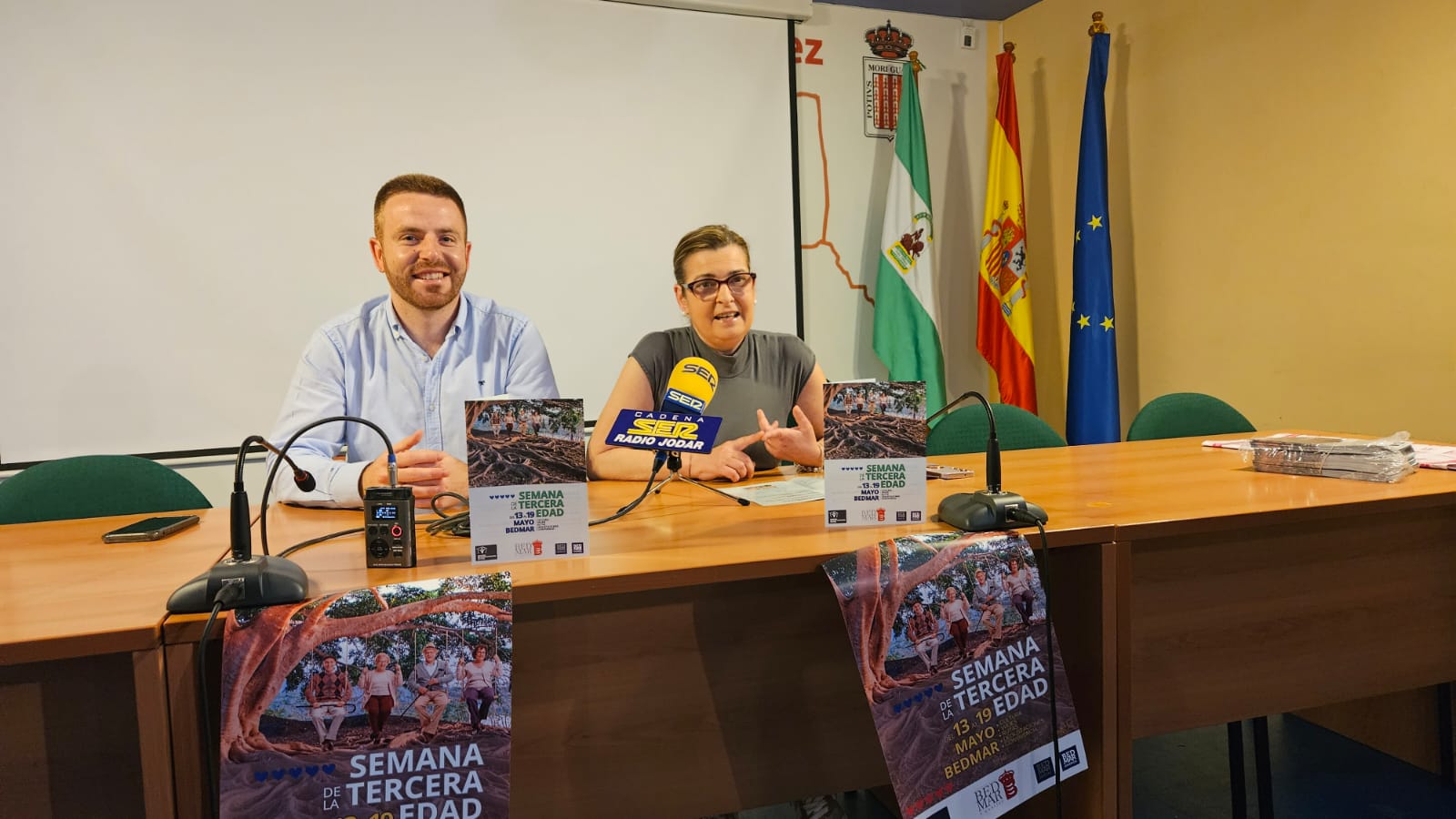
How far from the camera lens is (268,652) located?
0.95 metres

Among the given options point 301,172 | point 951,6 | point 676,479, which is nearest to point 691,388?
point 676,479

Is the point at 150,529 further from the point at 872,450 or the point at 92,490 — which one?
the point at 872,450

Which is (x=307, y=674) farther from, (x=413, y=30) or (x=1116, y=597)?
(x=413, y=30)

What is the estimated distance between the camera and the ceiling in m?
3.98

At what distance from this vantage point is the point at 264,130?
3.14m

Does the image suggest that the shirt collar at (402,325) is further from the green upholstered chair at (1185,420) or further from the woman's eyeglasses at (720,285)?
the green upholstered chair at (1185,420)

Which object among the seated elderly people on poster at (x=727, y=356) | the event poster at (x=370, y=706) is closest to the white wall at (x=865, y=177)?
the seated elderly people on poster at (x=727, y=356)

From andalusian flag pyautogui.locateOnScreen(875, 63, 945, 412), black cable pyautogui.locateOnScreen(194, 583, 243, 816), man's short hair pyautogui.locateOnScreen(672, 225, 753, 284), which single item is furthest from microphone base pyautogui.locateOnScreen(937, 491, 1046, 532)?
andalusian flag pyautogui.locateOnScreen(875, 63, 945, 412)

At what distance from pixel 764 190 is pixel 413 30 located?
4.80 feet

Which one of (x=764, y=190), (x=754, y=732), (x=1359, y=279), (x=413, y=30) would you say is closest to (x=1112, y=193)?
(x=1359, y=279)

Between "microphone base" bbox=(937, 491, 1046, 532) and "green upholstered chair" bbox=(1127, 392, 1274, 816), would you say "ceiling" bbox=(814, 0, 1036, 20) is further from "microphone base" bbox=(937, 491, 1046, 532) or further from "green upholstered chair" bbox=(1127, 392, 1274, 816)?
"microphone base" bbox=(937, 491, 1046, 532)

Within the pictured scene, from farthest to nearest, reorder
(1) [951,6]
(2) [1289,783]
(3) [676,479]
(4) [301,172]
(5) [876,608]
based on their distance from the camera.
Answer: (1) [951,6] < (4) [301,172] < (2) [1289,783] < (3) [676,479] < (5) [876,608]

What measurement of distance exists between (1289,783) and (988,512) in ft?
4.35

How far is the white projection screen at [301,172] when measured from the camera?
9.68 ft
